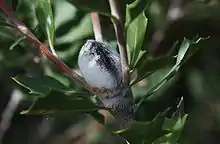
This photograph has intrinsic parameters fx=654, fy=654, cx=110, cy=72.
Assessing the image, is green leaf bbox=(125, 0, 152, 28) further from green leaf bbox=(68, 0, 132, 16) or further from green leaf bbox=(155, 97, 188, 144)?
green leaf bbox=(155, 97, 188, 144)

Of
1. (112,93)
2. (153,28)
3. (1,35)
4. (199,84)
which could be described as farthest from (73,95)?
(199,84)

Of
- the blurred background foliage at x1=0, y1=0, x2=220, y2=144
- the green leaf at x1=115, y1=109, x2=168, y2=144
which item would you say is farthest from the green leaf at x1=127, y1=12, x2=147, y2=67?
the green leaf at x1=115, y1=109, x2=168, y2=144

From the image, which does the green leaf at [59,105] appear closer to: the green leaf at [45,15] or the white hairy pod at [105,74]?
the white hairy pod at [105,74]

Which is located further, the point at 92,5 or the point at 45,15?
the point at 45,15

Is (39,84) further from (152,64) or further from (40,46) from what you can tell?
(152,64)

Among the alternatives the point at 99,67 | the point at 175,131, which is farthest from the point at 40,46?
the point at 175,131

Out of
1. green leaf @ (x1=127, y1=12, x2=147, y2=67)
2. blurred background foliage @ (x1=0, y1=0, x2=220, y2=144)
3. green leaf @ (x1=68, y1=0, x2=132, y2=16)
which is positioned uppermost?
green leaf @ (x1=68, y1=0, x2=132, y2=16)
